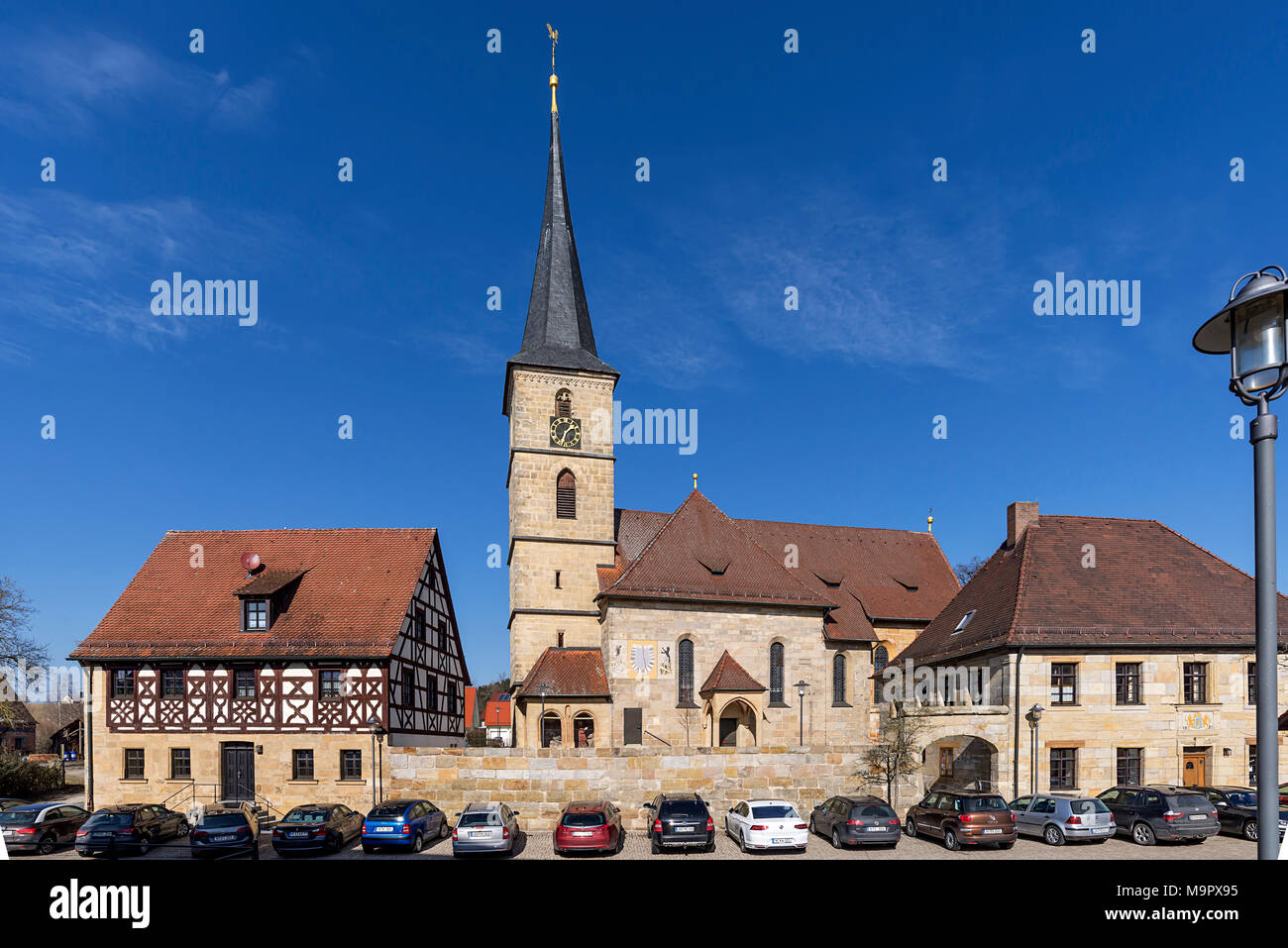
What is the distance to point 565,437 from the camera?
40188mm

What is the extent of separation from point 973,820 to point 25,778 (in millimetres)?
39171

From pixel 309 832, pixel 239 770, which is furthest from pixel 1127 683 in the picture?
pixel 239 770

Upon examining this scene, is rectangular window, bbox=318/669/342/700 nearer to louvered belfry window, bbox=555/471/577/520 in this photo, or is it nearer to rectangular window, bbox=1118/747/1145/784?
louvered belfry window, bbox=555/471/577/520

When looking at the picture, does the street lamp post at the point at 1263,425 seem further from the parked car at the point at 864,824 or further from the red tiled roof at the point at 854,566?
the red tiled roof at the point at 854,566

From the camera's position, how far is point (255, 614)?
29.7 meters

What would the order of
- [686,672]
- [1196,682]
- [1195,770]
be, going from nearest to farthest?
[1195,770]
[1196,682]
[686,672]

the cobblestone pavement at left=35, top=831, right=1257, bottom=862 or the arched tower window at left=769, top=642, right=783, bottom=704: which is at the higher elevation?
the arched tower window at left=769, top=642, right=783, bottom=704

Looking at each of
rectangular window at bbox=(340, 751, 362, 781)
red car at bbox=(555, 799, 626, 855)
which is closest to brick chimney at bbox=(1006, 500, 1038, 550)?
red car at bbox=(555, 799, 626, 855)

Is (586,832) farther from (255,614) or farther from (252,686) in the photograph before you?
(255,614)

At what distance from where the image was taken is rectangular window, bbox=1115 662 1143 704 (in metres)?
27.7

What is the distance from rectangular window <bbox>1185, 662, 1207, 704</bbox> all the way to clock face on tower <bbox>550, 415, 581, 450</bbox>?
26113 mm

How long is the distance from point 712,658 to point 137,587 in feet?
74.2

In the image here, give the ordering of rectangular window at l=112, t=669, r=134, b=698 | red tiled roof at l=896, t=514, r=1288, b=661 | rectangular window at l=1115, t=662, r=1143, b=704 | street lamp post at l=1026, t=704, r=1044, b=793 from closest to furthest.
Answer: street lamp post at l=1026, t=704, r=1044, b=793
rectangular window at l=1115, t=662, r=1143, b=704
red tiled roof at l=896, t=514, r=1288, b=661
rectangular window at l=112, t=669, r=134, b=698

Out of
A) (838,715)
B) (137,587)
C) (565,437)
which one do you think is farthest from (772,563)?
(137,587)
